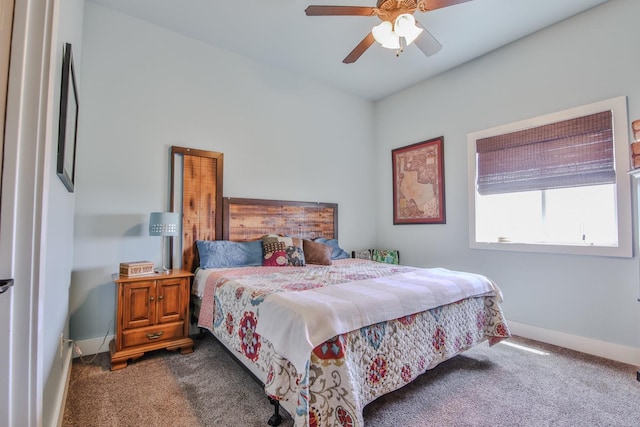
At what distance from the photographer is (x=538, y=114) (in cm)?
305

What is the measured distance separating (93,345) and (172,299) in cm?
79

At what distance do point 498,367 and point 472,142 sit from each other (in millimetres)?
2445

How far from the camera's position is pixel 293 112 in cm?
397

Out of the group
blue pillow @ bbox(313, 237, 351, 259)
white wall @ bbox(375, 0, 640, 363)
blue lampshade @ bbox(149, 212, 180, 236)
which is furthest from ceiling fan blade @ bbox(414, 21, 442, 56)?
blue lampshade @ bbox(149, 212, 180, 236)

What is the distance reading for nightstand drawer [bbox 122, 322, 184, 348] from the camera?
2352 millimetres

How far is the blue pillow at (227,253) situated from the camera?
2941 mm

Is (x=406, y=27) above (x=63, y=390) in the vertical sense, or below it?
above

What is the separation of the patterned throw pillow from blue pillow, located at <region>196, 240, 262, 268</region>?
0.09 m

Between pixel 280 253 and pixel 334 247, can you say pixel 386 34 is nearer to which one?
pixel 280 253

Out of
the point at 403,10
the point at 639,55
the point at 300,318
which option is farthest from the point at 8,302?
the point at 639,55

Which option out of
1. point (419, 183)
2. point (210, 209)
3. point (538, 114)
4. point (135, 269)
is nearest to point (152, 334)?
point (135, 269)

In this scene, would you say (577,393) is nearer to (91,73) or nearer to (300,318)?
(300,318)

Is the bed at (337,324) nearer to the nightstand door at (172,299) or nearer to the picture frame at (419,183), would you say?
the nightstand door at (172,299)

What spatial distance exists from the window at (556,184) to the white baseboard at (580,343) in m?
0.78
